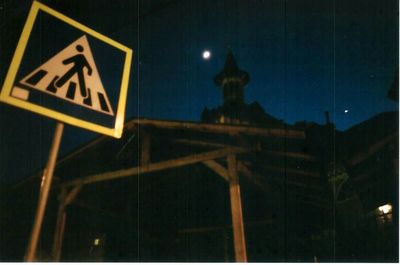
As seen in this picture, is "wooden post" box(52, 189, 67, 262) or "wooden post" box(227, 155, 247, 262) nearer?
"wooden post" box(227, 155, 247, 262)

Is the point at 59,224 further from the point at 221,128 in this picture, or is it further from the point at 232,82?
the point at 232,82

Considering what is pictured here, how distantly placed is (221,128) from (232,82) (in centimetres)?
2719

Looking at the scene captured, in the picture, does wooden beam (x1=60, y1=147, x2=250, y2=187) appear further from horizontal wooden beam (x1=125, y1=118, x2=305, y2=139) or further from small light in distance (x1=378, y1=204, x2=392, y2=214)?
small light in distance (x1=378, y1=204, x2=392, y2=214)

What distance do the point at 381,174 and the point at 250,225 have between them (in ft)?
15.9

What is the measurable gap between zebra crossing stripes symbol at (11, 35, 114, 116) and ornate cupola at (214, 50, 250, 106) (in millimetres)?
29243

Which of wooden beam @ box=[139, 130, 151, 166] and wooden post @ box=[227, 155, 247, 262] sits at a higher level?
wooden beam @ box=[139, 130, 151, 166]

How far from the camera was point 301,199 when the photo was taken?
33.6ft

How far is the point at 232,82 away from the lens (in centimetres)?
3306

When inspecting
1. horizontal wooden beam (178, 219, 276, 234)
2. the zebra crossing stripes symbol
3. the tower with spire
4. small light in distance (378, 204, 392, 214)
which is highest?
the tower with spire

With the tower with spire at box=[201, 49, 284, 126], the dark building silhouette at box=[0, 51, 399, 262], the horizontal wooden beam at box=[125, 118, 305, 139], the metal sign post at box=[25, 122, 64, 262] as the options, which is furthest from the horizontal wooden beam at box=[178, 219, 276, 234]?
the tower with spire at box=[201, 49, 284, 126]

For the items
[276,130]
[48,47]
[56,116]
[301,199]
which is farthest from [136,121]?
[301,199]

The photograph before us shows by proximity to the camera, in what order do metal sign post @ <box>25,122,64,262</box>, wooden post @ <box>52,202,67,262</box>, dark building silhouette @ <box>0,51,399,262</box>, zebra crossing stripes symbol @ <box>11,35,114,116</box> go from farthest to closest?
wooden post @ <box>52,202,67,262</box> < dark building silhouette @ <box>0,51,399,262</box> < zebra crossing stripes symbol @ <box>11,35,114,116</box> < metal sign post @ <box>25,122,64,262</box>

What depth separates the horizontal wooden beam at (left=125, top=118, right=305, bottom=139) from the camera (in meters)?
5.77

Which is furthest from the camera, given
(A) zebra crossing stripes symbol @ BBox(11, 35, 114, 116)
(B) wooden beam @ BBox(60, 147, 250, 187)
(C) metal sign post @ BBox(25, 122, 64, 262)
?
(B) wooden beam @ BBox(60, 147, 250, 187)
